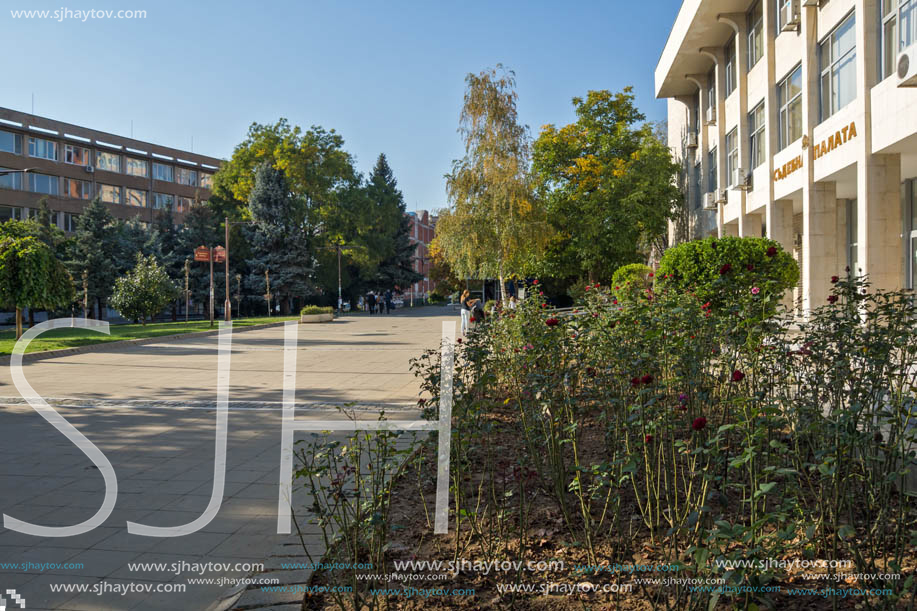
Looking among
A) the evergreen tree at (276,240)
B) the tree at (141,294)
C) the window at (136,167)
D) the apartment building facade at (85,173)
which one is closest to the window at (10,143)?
the apartment building facade at (85,173)

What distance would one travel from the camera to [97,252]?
42.8 metres

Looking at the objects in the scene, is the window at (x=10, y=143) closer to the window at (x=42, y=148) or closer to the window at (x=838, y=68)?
the window at (x=42, y=148)

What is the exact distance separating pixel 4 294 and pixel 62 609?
62.4 feet

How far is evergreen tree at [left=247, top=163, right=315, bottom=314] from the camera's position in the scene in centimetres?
5056

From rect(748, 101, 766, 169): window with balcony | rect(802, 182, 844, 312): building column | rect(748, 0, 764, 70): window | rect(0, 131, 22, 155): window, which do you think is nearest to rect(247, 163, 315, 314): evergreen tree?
rect(0, 131, 22, 155): window

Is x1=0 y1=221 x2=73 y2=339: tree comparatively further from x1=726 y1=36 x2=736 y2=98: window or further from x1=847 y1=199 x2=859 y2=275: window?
x1=726 y1=36 x2=736 y2=98: window

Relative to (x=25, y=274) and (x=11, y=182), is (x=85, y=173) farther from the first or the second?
(x=25, y=274)

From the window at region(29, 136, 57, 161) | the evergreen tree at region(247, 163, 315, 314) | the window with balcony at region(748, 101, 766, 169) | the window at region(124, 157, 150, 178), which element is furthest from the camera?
the window at region(124, 157, 150, 178)

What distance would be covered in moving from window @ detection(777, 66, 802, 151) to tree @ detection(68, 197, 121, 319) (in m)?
37.5

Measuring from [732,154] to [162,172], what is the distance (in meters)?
60.2

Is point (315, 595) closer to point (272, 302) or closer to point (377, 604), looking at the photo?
point (377, 604)

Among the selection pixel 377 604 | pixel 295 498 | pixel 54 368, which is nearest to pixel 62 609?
pixel 377 604

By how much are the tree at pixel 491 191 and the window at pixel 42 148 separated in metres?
43.0

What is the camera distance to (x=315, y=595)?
10.8 ft
